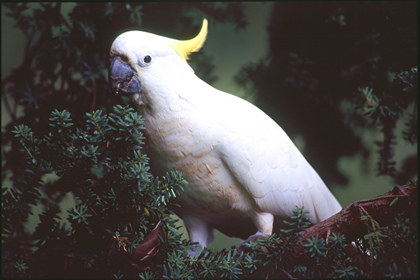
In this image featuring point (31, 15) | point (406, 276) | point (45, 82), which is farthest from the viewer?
point (45, 82)

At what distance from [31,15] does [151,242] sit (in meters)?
0.77

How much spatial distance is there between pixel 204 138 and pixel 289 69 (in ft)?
1.95

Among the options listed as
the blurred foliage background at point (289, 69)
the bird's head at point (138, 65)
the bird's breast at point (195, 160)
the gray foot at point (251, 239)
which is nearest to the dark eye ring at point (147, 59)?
the bird's head at point (138, 65)

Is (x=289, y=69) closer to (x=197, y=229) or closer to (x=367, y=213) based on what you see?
(x=197, y=229)

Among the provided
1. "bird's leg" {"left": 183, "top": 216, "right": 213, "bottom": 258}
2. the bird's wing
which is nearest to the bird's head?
the bird's wing

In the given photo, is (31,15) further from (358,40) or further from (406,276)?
(406,276)

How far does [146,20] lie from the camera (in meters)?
1.48

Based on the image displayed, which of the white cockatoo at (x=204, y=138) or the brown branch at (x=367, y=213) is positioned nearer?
the brown branch at (x=367, y=213)

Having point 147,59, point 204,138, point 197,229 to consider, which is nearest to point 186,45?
point 147,59

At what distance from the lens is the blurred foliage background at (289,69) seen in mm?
1335

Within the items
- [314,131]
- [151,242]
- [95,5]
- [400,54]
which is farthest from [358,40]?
[151,242]

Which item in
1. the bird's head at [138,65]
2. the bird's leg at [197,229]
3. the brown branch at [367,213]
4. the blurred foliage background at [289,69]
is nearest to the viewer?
the brown branch at [367,213]

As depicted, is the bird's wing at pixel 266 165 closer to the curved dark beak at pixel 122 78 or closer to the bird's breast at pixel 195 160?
the bird's breast at pixel 195 160

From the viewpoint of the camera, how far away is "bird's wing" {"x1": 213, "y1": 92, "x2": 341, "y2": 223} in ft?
3.32
